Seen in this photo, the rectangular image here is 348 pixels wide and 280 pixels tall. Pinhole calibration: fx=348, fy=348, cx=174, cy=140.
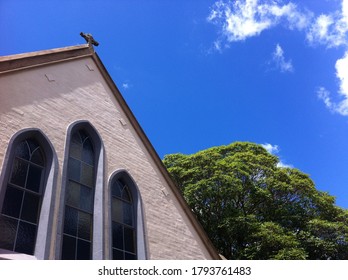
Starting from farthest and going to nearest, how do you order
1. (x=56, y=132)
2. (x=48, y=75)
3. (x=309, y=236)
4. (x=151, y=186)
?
(x=309, y=236) → (x=151, y=186) → (x=48, y=75) → (x=56, y=132)

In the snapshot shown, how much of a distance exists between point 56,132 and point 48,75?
5.30 feet

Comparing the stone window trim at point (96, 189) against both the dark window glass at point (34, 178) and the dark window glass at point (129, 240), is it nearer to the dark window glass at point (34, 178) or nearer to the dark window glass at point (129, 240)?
the dark window glass at point (34, 178)

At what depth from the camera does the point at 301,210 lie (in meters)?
20.6

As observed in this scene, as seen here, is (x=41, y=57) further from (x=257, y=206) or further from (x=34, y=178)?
(x=257, y=206)

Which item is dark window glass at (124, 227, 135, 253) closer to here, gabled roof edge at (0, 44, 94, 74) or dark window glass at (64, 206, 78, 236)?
dark window glass at (64, 206, 78, 236)

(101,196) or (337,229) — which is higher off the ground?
(337,229)

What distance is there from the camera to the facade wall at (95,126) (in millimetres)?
7133

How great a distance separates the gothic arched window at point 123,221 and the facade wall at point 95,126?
0.32 metres

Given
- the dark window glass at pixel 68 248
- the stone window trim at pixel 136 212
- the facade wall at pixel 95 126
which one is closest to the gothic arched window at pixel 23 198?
the facade wall at pixel 95 126

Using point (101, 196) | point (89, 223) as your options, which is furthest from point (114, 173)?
point (89, 223)

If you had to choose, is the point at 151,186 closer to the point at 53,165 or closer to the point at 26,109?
the point at 53,165

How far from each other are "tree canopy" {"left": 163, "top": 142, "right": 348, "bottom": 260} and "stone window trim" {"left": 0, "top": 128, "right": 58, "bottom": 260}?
14428mm

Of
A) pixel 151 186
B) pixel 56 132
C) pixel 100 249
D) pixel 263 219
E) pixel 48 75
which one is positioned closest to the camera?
pixel 100 249

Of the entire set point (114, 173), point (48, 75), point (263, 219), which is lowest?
point (114, 173)
